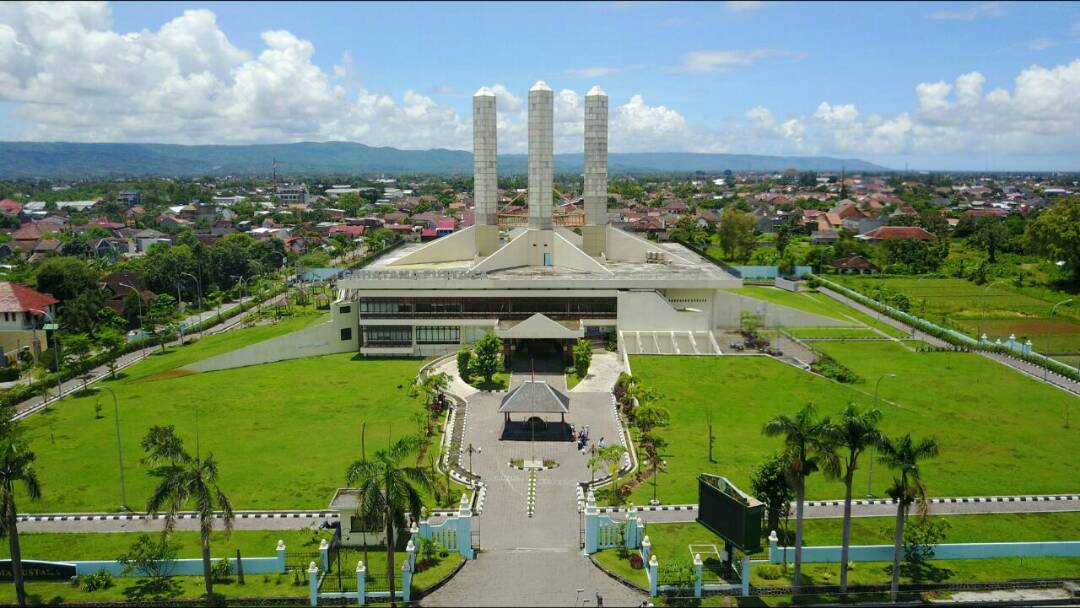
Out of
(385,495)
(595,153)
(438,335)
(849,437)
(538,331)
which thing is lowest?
(438,335)

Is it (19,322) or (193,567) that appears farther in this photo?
(19,322)

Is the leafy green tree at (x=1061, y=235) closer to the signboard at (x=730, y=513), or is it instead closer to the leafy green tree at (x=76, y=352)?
the signboard at (x=730, y=513)

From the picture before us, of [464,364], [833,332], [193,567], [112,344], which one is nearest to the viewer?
[193,567]

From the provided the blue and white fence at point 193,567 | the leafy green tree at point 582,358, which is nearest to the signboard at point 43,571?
the blue and white fence at point 193,567

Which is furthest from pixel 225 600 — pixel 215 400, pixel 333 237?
pixel 333 237

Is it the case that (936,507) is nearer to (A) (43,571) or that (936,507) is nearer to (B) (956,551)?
(B) (956,551)

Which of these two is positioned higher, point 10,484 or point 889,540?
point 10,484

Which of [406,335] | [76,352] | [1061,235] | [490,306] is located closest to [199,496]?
[406,335]
